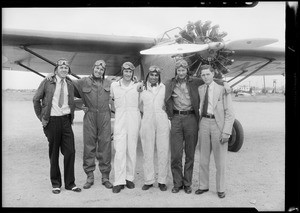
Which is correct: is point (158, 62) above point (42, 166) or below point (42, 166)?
above

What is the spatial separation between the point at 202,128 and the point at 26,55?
609cm

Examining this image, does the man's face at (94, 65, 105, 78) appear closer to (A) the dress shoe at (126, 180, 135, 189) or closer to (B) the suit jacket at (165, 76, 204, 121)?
(B) the suit jacket at (165, 76, 204, 121)

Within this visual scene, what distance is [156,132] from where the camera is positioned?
14.2 ft

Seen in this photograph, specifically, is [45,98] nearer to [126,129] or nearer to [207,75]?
[126,129]

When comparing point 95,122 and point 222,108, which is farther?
point 95,122

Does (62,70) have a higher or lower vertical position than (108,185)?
higher

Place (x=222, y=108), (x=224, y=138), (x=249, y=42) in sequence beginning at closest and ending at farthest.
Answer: (x=224, y=138), (x=222, y=108), (x=249, y=42)

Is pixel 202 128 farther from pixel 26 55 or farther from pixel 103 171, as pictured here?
pixel 26 55

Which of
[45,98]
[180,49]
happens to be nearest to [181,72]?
[180,49]

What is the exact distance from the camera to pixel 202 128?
4.15 m

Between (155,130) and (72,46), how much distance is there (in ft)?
12.9

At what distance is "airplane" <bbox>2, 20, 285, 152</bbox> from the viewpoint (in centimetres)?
492

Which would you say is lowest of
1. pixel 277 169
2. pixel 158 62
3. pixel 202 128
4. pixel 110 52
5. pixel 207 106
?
pixel 277 169
